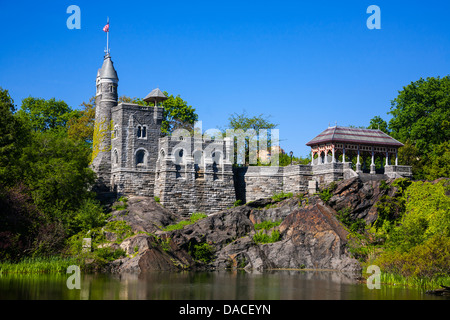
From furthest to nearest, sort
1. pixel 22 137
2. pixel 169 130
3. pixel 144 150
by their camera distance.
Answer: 1. pixel 169 130
2. pixel 144 150
3. pixel 22 137

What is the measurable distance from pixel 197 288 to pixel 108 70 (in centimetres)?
3198

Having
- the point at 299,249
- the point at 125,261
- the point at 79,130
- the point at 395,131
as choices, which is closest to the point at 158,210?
the point at 125,261

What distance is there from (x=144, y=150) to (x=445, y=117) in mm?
29205

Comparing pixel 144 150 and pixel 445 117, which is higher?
pixel 445 117

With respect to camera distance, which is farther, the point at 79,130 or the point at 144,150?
the point at 79,130

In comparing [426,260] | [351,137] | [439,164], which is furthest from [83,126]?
[426,260]

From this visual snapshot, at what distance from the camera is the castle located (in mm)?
54594

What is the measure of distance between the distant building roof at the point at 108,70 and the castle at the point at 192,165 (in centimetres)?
295

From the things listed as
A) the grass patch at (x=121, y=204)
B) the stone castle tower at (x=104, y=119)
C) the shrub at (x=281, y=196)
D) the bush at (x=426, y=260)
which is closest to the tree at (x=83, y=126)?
the stone castle tower at (x=104, y=119)

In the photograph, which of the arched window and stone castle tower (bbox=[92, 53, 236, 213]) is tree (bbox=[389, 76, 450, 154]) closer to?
stone castle tower (bbox=[92, 53, 236, 213])

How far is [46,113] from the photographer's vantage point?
75000 mm

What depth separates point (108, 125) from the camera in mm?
58469

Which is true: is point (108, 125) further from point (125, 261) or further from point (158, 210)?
point (125, 261)

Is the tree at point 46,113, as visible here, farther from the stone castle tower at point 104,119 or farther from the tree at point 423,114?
the tree at point 423,114
